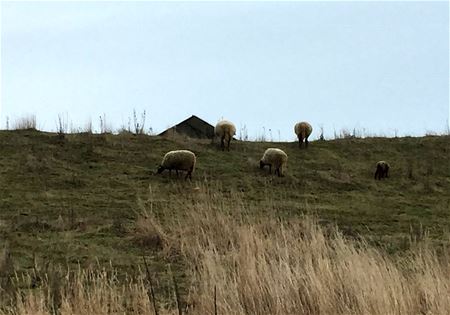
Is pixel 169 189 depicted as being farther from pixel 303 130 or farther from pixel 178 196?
pixel 303 130

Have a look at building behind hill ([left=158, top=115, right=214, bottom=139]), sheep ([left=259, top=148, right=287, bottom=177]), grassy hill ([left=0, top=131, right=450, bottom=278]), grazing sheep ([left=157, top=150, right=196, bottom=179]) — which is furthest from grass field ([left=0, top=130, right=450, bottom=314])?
building behind hill ([left=158, top=115, right=214, bottom=139])

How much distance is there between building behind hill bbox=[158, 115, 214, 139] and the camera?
24016mm

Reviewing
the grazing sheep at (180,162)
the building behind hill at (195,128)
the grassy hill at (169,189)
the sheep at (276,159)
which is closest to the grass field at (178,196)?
the grassy hill at (169,189)

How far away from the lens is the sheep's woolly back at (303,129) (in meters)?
21.3

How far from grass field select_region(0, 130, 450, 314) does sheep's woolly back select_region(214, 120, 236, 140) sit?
653mm

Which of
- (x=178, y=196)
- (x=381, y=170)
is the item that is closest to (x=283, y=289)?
(x=178, y=196)

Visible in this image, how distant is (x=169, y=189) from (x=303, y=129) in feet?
25.7

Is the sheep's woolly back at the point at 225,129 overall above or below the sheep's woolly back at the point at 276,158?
above

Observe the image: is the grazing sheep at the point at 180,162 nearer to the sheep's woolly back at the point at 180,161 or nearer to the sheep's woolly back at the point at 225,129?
the sheep's woolly back at the point at 180,161

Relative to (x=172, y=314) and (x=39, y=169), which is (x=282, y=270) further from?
(x=39, y=169)

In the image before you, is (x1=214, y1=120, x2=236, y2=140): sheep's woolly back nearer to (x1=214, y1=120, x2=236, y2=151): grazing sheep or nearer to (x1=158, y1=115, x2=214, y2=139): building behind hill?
(x1=214, y1=120, x2=236, y2=151): grazing sheep

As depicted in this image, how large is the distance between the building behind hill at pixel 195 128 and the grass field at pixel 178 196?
3.22 meters

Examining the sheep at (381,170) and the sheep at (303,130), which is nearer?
the sheep at (381,170)

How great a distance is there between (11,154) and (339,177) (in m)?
9.09
